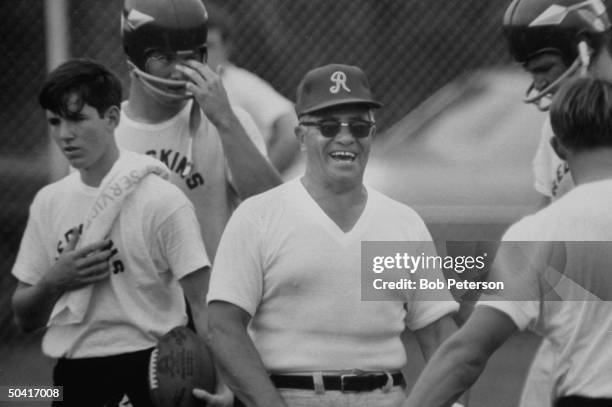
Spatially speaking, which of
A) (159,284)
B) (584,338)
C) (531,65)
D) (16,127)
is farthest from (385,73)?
(584,338)

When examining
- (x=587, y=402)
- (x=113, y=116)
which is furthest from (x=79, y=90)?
(x=587, y=402)

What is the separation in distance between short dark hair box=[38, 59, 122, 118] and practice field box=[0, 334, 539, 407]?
1158 millimetres

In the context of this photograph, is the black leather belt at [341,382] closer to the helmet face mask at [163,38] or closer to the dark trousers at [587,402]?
the dark trousers at [587,402]

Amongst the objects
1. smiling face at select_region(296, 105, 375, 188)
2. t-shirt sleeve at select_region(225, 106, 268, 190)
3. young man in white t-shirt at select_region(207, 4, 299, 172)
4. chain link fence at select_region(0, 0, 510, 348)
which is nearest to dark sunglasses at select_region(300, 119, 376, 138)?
smiling face at select_region(296, 105, 375, 188)

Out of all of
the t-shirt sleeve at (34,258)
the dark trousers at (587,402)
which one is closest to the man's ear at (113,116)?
the t-shirt sleeve at (34,258)

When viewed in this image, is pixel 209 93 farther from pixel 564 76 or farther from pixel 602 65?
pixel 602 65

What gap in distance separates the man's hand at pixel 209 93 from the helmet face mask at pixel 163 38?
0.03 meters

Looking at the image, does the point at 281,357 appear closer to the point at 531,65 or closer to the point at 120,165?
the point at 120,165

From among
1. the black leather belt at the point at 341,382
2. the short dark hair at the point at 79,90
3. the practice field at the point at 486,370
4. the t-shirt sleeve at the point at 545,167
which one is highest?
the short dark hair at the point at 79,90

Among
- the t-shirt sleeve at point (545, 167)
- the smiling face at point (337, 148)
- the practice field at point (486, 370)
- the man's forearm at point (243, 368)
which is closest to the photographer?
the man's forearm at point (243, 368)

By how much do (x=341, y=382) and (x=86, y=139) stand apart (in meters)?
0.97

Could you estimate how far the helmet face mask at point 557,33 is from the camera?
3.90 m

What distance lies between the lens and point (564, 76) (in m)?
3.87

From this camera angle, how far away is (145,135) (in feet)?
13.1
